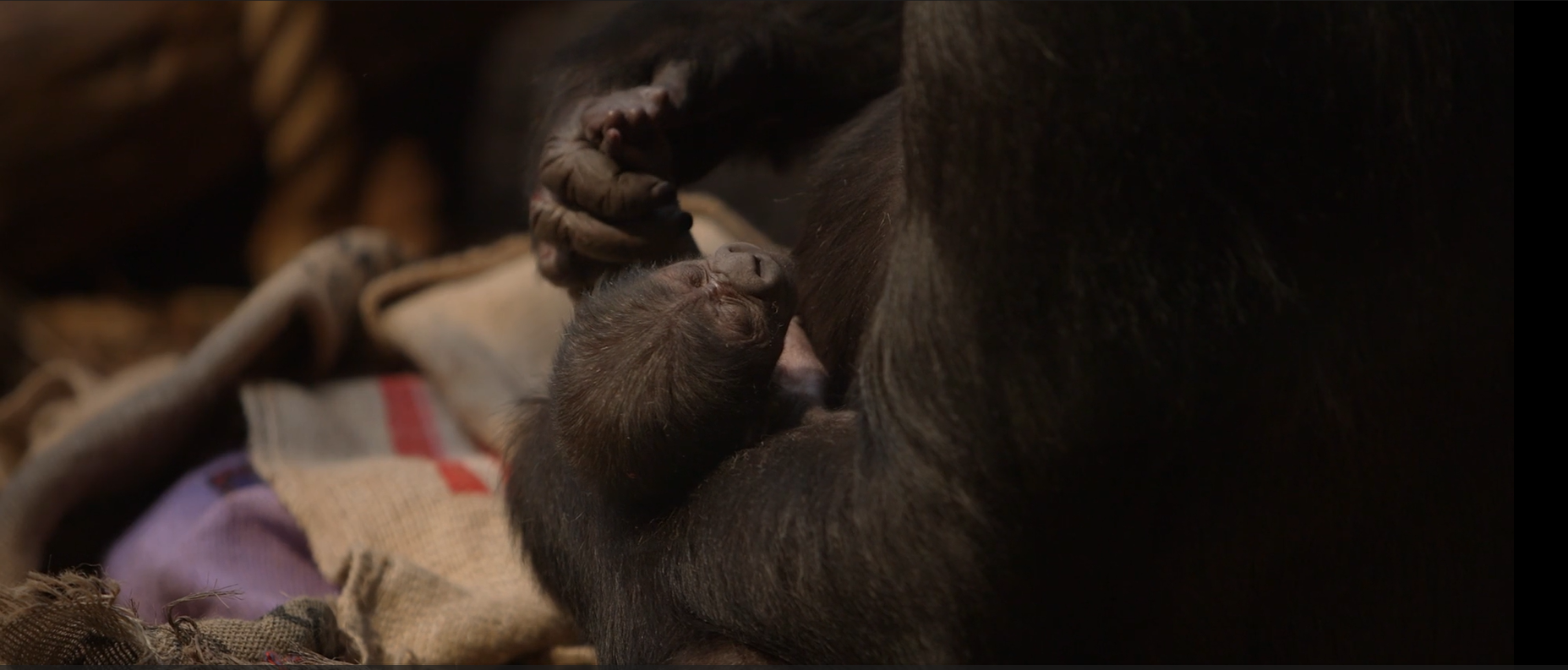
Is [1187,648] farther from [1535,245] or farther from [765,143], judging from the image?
[765,143]

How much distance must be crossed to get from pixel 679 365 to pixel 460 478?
67 cm

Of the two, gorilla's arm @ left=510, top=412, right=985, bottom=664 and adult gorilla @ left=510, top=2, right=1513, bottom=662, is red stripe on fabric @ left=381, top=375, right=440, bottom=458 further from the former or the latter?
adult gorilla @ left=510, top=2, right=1513, bottom=662

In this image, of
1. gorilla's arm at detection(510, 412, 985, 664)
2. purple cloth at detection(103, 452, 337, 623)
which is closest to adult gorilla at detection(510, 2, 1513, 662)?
gorilla's arm at detection(510, 412, 985, 664)

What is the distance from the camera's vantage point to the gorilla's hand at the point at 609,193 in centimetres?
88

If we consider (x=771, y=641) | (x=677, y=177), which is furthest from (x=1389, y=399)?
(x=677, y=177)

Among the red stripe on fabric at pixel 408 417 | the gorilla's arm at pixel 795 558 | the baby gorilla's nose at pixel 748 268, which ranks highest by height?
the baby gorilla's nose at pixel 748 268

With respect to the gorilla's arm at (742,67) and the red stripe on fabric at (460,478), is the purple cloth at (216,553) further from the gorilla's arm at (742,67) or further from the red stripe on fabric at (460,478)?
the gorilla's arm at (742,67)

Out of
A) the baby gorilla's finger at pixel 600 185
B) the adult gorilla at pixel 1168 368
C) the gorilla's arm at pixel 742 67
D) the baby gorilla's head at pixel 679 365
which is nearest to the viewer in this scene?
the adult gorilla at pixel 1168 368

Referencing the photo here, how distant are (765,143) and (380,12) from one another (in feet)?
3.75

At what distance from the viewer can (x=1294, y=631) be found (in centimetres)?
65

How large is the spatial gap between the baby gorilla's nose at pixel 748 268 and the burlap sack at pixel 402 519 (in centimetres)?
33

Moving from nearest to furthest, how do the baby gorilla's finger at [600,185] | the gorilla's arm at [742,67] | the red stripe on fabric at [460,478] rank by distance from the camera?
the baby gorilla's finger at [600,185], the gorilla's arm at [742,67], the red stripe on fabric at [460,478]

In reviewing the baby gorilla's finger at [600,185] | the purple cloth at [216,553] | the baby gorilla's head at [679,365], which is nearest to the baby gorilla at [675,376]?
the baby gorilla's head at [679,365]

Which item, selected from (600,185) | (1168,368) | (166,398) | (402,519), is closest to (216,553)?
(402,519)
